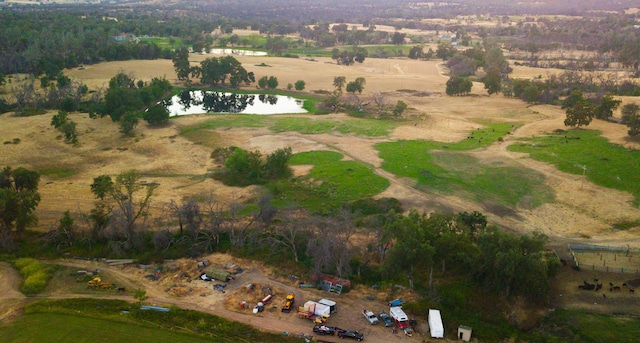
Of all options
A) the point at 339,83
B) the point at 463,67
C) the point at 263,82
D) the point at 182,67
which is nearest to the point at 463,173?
the point at 339,83

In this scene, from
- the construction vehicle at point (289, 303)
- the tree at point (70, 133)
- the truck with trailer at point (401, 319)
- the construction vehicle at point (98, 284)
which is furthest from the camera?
the tree at point (70, 133)

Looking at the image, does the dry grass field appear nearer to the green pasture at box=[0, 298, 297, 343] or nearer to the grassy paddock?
the grassy paddock

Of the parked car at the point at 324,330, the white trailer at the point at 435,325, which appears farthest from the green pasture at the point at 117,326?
the white trailer at the point at 435,325

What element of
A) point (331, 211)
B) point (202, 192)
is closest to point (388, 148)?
point (331, 211)

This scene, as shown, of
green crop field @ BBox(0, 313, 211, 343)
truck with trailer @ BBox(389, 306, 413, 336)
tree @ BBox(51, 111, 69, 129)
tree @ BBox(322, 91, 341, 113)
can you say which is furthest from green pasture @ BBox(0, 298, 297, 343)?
tree @ BBox(322, 91, 341, 113)

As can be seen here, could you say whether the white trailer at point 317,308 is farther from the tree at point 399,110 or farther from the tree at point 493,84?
the tree at point 493,84

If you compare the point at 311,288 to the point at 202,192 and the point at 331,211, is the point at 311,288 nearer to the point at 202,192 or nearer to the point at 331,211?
the point at 331,211
